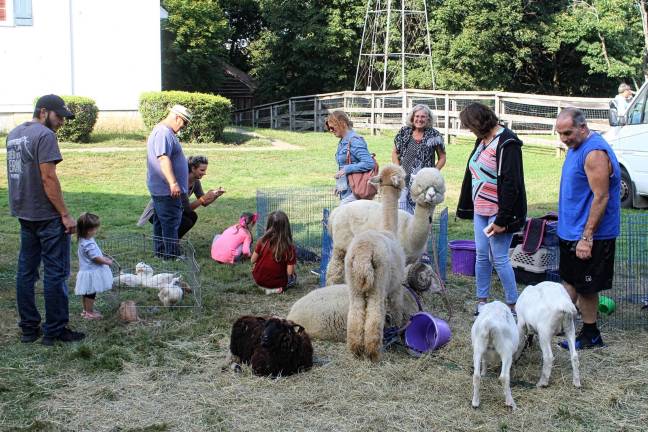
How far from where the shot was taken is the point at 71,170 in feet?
51.2

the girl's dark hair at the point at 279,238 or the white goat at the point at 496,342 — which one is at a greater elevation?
the girl's dark hair at the point at 279,238

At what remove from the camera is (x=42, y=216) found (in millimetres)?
5656

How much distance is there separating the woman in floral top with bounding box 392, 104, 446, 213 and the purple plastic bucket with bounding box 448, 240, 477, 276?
30.8 inches

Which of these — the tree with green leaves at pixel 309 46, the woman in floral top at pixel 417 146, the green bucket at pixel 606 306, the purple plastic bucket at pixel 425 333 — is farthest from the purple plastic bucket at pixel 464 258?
the tree with green leaves at pixel 309 46

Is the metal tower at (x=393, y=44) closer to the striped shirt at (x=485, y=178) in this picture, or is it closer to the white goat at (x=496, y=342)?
the striped shirt at (x=485, y=178)

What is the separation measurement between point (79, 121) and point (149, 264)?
12.0 metres

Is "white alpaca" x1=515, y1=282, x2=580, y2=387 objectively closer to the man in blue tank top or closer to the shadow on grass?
the man in blue tank top

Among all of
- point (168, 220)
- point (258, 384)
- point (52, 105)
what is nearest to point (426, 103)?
point (168, 220)

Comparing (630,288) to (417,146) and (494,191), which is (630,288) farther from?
(417,146)

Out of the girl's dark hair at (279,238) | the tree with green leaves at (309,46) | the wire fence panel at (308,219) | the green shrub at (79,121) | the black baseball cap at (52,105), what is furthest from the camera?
the tree with green leaves at (309,46)

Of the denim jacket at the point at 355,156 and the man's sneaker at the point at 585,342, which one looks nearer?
the man's sneaker at the point at 585,342

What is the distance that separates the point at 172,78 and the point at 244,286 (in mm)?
25143

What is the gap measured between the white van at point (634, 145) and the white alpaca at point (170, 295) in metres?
8.32

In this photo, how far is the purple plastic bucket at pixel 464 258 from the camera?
27.1 ft
